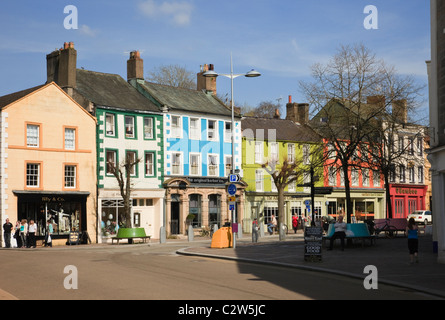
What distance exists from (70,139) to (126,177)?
4712 mm

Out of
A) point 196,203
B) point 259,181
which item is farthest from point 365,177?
point 259,181

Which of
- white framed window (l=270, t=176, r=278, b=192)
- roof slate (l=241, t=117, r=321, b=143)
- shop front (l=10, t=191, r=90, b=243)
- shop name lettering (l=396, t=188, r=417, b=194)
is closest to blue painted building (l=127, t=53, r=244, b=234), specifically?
roof slate (l=241, t=117, r=321, b=143)

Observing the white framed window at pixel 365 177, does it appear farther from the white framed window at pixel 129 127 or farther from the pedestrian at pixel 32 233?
the pedestrian at pixel 32 233

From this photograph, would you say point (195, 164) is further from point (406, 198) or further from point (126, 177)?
point (406, 198)

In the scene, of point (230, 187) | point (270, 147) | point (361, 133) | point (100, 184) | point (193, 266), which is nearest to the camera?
point (193, 266)

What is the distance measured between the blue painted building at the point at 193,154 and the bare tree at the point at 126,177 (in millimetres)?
3979

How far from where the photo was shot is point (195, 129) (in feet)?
183

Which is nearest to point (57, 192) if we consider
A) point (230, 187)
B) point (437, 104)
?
point (230, 187)

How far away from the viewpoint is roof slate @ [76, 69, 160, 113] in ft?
164

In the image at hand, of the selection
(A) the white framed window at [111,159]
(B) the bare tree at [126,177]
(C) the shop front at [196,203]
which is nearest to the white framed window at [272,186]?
(C) the shop front at [196,203]

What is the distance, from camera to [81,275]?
18.7 metres

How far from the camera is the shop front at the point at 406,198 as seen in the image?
73938 mm
